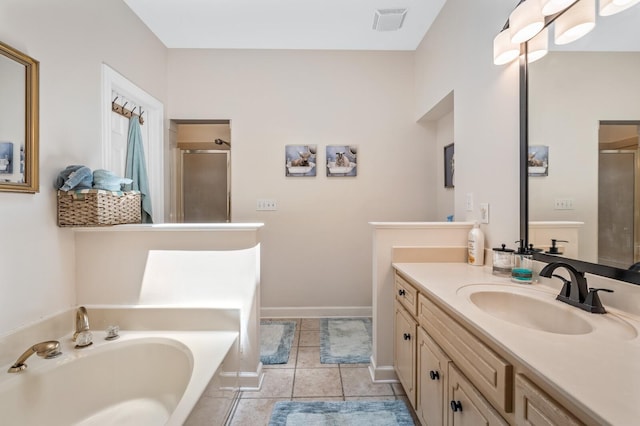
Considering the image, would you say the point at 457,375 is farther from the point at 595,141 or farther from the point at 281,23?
the point at 281,23

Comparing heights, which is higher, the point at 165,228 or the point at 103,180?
the point at 103,180

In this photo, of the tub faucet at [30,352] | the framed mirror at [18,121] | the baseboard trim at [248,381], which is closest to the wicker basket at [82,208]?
the framed mirror at [18,121]

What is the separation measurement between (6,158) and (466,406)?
2.11m

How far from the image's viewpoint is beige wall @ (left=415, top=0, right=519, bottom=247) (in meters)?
1.57

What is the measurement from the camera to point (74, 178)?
1531 millimetres

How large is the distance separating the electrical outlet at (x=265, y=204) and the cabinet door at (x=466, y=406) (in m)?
2.20

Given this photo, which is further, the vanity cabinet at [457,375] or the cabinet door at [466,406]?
the cabinet door at [466,406]

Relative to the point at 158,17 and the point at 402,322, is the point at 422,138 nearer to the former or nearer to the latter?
the point at 402,322

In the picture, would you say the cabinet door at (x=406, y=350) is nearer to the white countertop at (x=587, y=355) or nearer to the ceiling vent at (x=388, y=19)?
the white countertop at (x=587, y=355)

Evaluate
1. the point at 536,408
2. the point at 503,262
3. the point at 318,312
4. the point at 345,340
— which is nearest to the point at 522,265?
the point at 503,262

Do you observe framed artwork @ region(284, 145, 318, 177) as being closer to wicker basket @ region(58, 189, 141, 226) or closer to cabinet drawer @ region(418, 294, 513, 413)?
wicker basket @ region(58, 189, 141, 226)

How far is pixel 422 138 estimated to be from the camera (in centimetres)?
301

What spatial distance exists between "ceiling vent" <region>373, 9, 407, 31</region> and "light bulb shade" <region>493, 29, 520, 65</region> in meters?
1.12

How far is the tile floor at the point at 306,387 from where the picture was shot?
170cm
